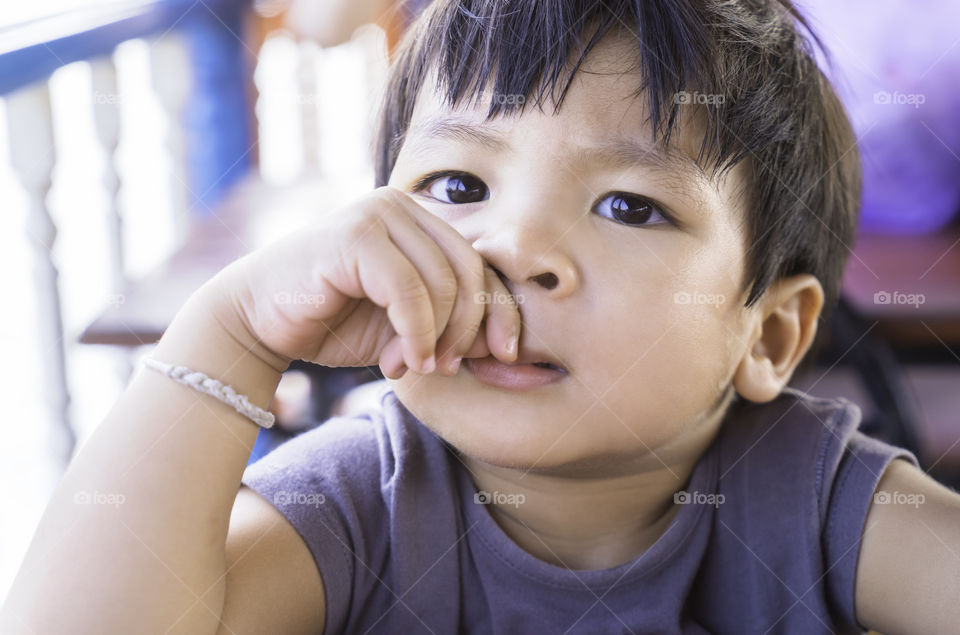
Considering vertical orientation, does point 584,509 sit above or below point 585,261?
below

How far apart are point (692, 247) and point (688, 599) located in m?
0.46

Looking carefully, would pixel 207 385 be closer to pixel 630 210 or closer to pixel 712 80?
pixel 630 210

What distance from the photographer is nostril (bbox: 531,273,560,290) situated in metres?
0.88

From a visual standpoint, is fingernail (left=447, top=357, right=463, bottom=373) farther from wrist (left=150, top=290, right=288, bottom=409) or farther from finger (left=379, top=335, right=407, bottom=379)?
wrist (left=150, top=290, right=288, bottom=409)

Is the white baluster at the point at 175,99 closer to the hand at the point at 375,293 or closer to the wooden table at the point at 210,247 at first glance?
the wooden table at the point at 210,247

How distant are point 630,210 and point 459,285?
→ 0.24m

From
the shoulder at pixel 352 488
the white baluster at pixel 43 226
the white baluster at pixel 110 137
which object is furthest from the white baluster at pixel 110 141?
the shoulder at pixel 352 488

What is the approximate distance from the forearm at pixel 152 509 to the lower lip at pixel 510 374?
0.74 ft

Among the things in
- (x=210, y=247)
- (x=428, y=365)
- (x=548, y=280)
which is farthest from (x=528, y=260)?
(x=210, y=247)

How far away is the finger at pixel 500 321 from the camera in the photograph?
0.86 meters

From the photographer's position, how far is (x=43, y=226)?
6.66 feet

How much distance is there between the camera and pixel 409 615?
1.05 meters

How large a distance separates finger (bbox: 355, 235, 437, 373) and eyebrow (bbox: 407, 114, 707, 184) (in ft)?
0.62

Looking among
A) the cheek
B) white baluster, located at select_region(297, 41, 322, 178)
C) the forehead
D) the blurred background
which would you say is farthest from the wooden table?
white baluster, located at select_region(297, 41, 322, 178)
